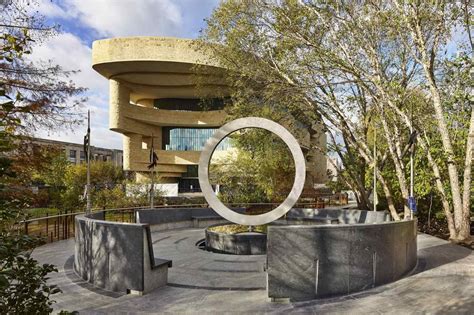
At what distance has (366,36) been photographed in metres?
13.8

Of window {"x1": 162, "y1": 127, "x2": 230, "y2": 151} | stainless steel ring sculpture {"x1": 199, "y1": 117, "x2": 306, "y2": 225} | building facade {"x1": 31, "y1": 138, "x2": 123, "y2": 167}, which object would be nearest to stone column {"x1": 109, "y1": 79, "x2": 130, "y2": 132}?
window {"x1": 162, "y1": 127, "x2": 230, "y2": 151}

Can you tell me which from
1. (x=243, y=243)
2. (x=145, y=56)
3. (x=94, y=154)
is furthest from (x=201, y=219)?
(x=94, y=154)

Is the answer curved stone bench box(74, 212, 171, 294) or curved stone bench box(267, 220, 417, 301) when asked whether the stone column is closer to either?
curved stone bench box(74, 212, 171, 294)

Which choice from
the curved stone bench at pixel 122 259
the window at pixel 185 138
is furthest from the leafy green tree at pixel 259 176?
the window at pixel 185 138

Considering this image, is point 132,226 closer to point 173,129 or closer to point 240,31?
point 240,31

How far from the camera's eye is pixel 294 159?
37.0 feet

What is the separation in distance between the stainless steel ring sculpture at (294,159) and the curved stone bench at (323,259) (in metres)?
3.98

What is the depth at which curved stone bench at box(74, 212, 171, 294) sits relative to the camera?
649cm

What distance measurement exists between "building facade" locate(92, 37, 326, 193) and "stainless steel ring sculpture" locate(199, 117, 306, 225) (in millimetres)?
26580

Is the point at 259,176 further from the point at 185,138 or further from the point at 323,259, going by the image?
the point at 185,138

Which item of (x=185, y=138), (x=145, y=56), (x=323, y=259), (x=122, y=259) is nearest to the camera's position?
(x=323, y=259)

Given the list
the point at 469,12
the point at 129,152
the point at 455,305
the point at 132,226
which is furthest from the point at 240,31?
the point at 129,152

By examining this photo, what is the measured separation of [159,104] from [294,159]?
140 ft

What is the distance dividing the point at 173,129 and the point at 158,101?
203 inches
